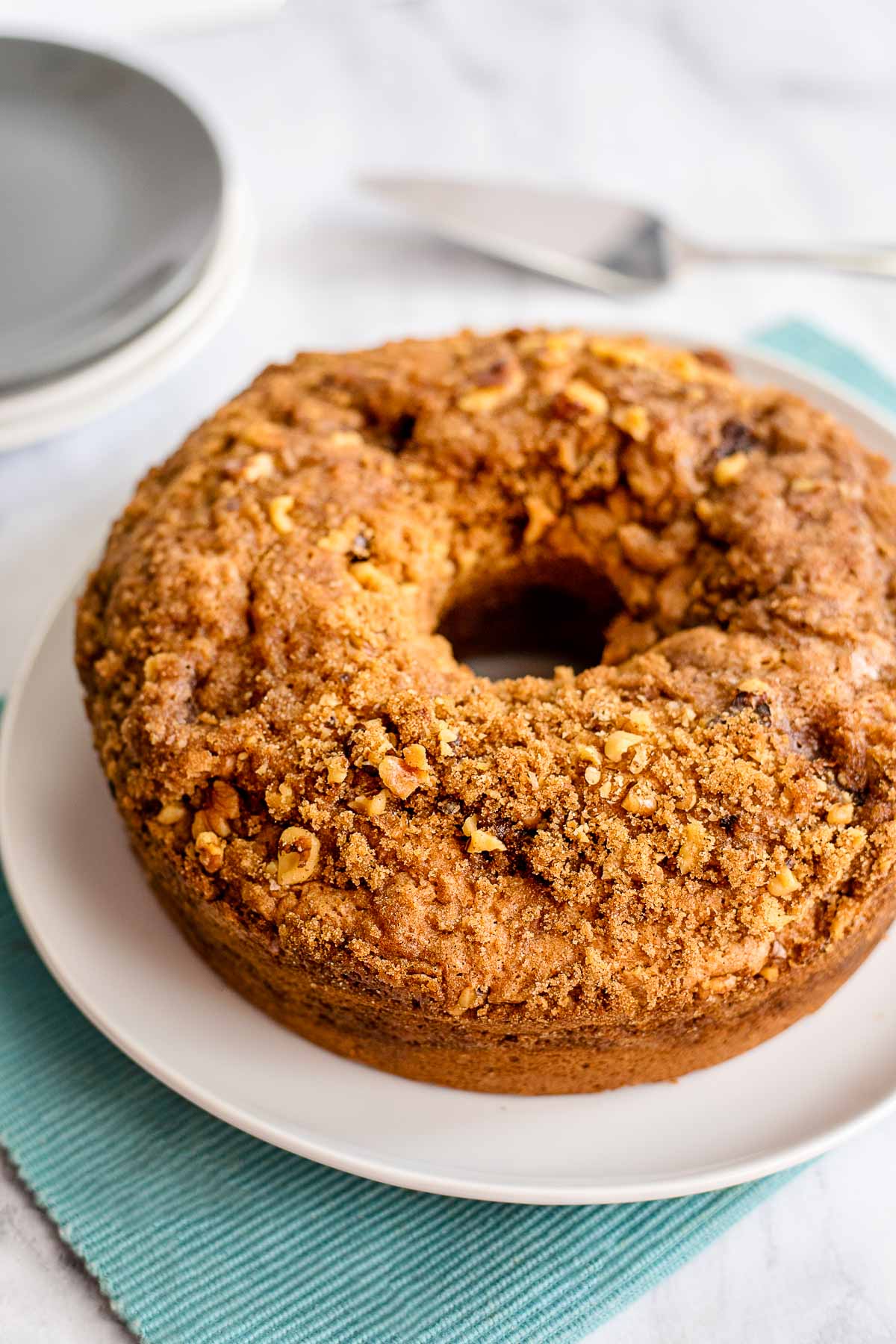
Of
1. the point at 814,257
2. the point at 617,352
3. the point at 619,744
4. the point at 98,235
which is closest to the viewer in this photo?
the point at 619,744

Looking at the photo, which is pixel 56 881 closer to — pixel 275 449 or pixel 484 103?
pixel 275 449

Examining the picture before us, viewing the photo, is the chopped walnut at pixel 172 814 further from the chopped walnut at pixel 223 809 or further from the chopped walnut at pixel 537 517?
the chopped walnut at pixel 537 517

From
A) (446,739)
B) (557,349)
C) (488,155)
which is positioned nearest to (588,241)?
(488,155)

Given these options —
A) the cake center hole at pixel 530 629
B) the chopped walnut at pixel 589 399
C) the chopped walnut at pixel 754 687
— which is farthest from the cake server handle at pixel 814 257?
the chopped walnut at pixel 754 687

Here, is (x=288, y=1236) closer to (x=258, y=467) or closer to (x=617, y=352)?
(x=258, y=467)

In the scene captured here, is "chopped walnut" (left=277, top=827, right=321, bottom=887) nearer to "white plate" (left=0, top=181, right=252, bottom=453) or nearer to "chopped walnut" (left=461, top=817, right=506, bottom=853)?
"chopped walnut" (left=461, top=817, right=506, bottom=853)

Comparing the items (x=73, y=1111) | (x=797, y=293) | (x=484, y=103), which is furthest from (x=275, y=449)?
(x=484, y=103)

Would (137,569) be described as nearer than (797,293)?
Yes
